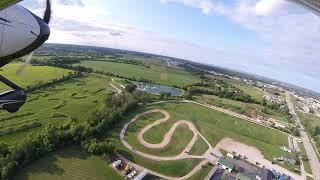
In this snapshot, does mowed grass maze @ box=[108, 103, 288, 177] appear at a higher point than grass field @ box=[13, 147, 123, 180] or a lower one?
higher

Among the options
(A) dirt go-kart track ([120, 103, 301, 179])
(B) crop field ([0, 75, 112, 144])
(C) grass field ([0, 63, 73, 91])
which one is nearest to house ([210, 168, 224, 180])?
(A) dirt go-kart track ([120, 103, 301, 179])

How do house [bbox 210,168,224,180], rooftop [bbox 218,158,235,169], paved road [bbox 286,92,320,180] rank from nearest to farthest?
house [bbox 210,168,224,180], rooftop [bbox 218,158,235,169], paved road [bbox 286,92,320,180]

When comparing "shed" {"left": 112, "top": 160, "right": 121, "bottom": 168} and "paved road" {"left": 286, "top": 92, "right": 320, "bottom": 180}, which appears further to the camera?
"paved road" {"left": 286, "top": 92, "right": 320, "bottom": 180}

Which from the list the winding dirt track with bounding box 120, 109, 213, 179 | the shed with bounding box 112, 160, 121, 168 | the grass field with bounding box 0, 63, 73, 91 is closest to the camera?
the shed with bounding box 112, 160, 121, 168

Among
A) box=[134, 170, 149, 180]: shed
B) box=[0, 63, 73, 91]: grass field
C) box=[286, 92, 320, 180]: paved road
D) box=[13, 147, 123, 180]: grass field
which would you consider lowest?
box=[286, 92, 320, 180]: paved road

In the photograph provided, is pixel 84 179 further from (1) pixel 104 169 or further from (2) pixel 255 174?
(2) pixel 255 174

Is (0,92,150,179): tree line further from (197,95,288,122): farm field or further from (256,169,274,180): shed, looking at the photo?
(197,95,288,122): farm field
